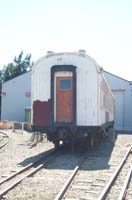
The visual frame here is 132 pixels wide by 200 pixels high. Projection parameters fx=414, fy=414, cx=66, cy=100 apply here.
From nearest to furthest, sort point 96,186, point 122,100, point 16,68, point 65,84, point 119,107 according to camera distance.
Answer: point 96,186 → point 65,84 → point 122,100 → point 119,107 → point 16,68

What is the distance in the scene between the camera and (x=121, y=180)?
407 inches

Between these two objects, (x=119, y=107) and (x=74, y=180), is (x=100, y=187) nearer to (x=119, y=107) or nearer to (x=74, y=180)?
(x=74, y=180)

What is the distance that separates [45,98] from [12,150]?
9.73 feet

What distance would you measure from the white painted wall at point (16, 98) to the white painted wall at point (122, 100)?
795 centimetres

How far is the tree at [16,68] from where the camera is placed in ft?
207

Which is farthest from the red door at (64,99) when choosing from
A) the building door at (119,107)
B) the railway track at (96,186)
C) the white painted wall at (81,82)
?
the building door at (119,107)

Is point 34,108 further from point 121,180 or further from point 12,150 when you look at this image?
point 121,180

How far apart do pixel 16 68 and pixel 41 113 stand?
50.5 meters

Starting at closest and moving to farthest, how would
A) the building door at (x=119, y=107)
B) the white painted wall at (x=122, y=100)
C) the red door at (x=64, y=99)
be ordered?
the red door at (x=64, y=99), the white painted wall at (x=122, y=100), the building door at (x=119, y=107)

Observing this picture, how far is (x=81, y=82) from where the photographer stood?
15.4 meters

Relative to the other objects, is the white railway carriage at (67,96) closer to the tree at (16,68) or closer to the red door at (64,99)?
the red door at (64,99)

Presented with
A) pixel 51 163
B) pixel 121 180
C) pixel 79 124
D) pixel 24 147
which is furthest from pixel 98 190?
pixel 24 147

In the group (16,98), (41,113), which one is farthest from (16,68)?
(41,113)

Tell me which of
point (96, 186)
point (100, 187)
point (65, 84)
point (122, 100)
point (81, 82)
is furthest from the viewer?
point (122, 100)
